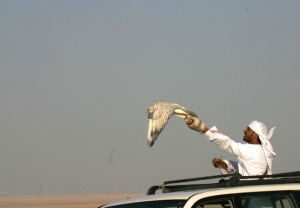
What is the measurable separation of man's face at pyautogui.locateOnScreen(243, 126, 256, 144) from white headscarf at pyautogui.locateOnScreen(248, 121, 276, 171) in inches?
1.9

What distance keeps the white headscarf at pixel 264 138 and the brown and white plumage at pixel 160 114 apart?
0.67 m

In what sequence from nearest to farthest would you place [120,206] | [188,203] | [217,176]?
[188,203] < [120,206] < [217,176]

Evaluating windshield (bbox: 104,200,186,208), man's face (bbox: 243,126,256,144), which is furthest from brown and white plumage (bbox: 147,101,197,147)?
windshield (bbox: 104,200,186,208)

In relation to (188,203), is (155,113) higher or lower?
higher

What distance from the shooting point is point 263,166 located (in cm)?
915

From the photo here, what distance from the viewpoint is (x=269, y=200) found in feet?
25.3

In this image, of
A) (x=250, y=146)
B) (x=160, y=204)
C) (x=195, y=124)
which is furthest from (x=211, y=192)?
(x=250, y=146)

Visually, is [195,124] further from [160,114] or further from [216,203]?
[216,203]

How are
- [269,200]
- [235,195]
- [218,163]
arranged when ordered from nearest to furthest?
[235,195] → [269,200] → [218,163]

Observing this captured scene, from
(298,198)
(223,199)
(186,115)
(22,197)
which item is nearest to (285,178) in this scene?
(298,198)

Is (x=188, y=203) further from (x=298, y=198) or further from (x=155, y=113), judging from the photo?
(x=155, y=113)

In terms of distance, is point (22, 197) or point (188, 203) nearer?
point (188, 203)

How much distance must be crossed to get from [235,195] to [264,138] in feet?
6.22

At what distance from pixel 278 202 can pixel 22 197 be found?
2608 inches
